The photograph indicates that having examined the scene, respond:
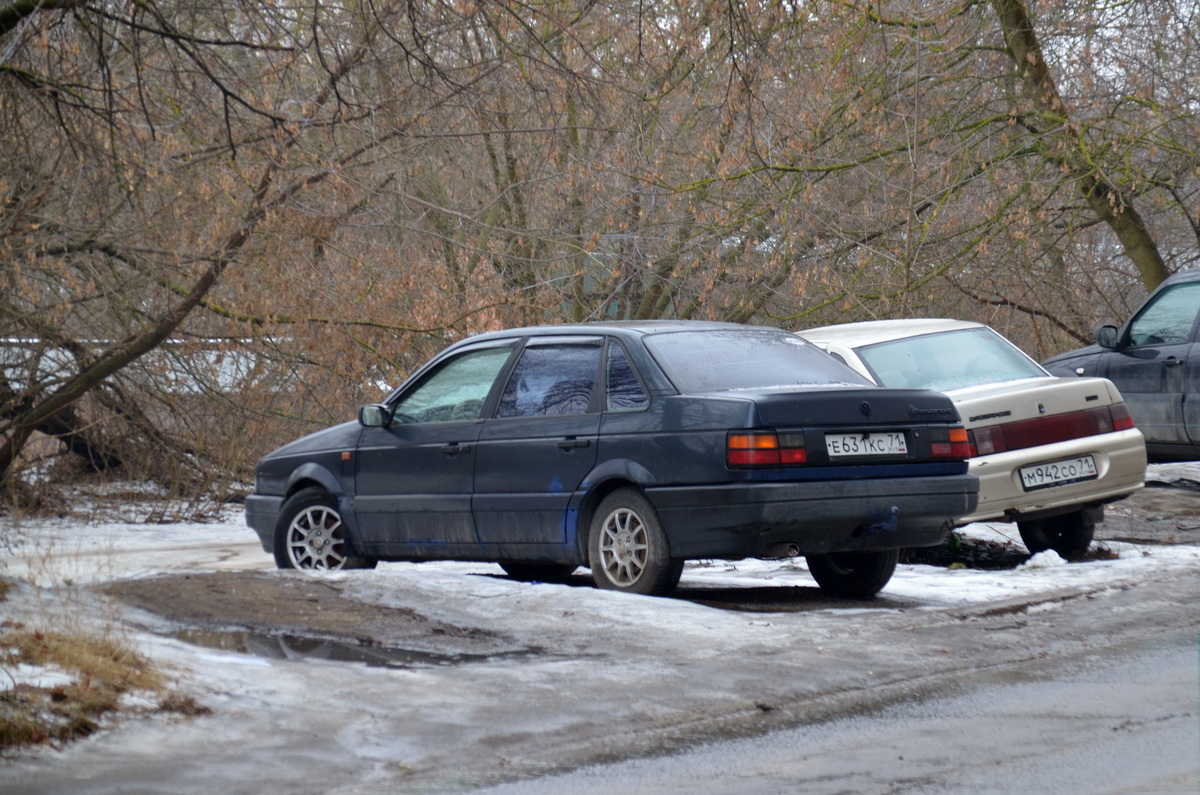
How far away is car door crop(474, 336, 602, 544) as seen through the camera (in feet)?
27.2

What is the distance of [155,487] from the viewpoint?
15102mm

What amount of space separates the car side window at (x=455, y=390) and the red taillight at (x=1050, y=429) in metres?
3.05

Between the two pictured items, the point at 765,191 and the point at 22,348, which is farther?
the point at 765,191

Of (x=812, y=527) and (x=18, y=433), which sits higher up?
(x=18, y=433)

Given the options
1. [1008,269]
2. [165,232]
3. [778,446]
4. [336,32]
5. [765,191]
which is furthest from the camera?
[1008,269]

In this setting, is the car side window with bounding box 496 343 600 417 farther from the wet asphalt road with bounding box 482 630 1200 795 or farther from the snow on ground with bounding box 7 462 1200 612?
the wet asphalt road with bounding box 482 630 1200 795

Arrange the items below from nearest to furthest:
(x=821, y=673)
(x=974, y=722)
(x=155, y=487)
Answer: (x=974, y=722) → (x=821, y=673) → (x=155, y=487)

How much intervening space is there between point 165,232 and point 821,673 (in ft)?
28.5

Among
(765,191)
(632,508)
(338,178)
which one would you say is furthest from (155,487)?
(632,508)

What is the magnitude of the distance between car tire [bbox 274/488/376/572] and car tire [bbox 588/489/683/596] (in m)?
2.04

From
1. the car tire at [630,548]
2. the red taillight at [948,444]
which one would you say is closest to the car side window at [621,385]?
the car tire at [630,548]

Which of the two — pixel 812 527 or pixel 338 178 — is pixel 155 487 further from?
pixel 812 527

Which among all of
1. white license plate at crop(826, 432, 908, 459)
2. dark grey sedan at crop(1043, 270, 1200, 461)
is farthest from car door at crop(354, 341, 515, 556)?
dark grey sedan at crop(1043, 270, 1200, 461)

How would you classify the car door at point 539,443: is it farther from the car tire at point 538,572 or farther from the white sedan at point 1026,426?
the white sedan at point 1026,426
